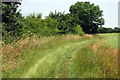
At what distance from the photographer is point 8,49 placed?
44.8ft

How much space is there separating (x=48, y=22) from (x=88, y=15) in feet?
127

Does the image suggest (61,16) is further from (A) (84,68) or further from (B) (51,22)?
(A) (84,68)

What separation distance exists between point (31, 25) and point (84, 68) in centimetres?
1941

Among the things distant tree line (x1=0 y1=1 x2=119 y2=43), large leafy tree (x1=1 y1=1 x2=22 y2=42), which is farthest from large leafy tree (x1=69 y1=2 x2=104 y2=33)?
large leafy tree (x1=1 y1=1 x2=22 y2=42)

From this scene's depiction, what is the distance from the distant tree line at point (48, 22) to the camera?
769 inches

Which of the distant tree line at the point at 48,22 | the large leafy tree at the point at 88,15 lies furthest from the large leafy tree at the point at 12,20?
the large leafy tree at the point at 88,15

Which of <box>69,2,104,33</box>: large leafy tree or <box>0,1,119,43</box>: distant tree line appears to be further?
<box>69,2,104,33</box>: large leafy tree

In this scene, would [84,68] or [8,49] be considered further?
[8,49]

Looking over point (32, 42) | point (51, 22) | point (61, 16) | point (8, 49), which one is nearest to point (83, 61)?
point (8, 49)

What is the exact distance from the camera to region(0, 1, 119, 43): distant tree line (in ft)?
64.1

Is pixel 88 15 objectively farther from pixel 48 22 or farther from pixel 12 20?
pixel 12 20

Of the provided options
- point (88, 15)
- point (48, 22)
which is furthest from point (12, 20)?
point (88, 15)

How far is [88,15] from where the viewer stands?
2714 inches

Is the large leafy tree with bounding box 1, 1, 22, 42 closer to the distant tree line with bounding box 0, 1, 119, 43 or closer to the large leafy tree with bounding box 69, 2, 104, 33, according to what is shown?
the distant tree line with bounding box 0, 1, 119, 43
